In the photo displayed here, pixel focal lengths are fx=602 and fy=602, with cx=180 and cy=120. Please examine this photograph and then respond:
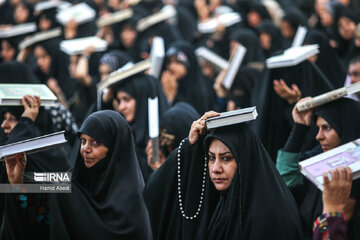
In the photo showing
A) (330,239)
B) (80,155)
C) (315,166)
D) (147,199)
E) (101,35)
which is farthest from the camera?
(101,35)

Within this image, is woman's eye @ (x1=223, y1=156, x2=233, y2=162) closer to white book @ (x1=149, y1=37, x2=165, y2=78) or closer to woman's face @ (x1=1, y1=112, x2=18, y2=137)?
woman's face @ (x1=1, y1=112, x2=18, y2=137)

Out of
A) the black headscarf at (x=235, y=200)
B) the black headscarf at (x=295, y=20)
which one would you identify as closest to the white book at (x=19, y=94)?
the black headscarf at (x=235, y=200)

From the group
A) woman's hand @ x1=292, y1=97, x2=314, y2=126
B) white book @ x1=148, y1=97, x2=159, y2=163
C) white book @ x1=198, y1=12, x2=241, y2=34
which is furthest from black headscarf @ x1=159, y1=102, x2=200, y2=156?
white book @ x1=198, y1=12, x2=241, y2=34

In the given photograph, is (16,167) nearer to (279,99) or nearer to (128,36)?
(279,99)

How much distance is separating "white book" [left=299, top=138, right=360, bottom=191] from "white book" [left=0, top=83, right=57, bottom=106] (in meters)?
1.99

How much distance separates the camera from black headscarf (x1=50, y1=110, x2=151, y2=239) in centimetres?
367

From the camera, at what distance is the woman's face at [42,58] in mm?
8469

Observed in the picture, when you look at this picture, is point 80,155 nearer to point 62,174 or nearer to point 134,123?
point 62,174

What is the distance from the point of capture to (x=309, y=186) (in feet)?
12.7

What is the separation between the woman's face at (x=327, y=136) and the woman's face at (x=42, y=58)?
5405 millimetres

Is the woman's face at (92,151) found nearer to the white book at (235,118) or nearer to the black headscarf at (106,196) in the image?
the black headscarf at (106,196)

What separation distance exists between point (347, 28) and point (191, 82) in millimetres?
2109

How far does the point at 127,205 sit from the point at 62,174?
0.50 meters

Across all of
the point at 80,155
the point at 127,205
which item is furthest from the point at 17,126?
the point at 127,205
